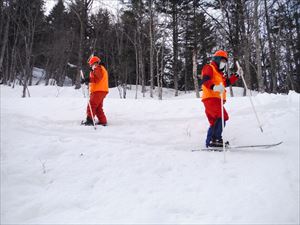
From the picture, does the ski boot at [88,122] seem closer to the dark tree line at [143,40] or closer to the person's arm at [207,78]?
the person's arm at [207,78]

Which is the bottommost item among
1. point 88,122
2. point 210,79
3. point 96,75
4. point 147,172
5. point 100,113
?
point 147,172

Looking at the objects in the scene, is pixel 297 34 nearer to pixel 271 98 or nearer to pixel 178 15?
pixel 178 15

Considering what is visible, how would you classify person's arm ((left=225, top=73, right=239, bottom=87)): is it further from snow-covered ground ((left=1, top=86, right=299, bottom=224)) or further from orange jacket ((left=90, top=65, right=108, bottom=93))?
orange jacket ((left=90, top=65, right=108, bottom=93))

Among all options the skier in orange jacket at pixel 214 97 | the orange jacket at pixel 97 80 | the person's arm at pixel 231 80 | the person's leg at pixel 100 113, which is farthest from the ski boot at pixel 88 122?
the person's arm at pixel 231 80

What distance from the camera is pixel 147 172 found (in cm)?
466

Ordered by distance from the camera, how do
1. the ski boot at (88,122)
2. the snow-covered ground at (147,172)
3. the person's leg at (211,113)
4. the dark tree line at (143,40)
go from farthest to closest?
the dark tree line at (143,40)
the ski boot at (88,122)
the person's leg at (211,113)
the snow-covered ground at (147,172)

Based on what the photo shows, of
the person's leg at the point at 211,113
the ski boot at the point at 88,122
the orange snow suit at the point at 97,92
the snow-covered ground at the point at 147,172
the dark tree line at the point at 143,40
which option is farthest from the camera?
the dark tree line at the point at 143,40

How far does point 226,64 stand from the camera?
6.32m

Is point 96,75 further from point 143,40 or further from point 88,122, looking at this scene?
point 143,40

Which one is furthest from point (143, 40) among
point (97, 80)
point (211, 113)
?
point (211, 113)

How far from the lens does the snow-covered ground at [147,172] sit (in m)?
3.49

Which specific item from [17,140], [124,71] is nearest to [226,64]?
[17,140]

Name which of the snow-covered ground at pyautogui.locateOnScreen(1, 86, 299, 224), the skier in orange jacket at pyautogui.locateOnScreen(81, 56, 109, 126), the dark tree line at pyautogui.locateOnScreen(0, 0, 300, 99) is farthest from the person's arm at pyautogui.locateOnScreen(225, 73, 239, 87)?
the dark tree line at pyautogui.locateOnScreen(0, 0, 300, 99)

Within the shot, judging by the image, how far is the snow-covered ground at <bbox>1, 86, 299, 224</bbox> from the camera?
349 centimetres
